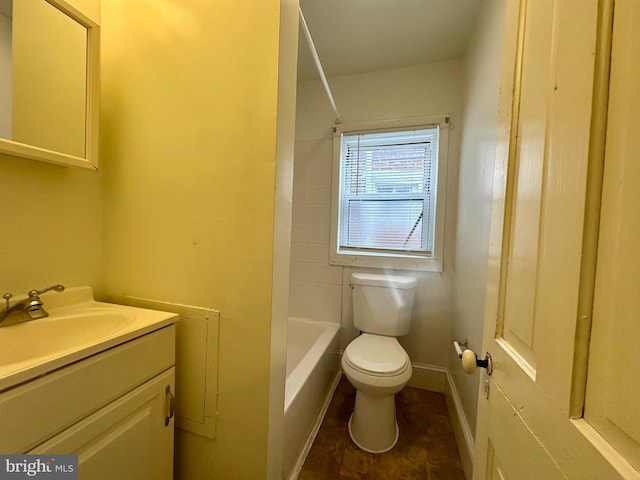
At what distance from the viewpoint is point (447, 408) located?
179 cm

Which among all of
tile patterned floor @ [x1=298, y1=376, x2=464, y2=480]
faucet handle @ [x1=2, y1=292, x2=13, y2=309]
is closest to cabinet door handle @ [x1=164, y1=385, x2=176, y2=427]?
faucet handle @ [x1=2, y1=292, x2=13, y2=309]

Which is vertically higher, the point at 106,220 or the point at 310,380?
the point at 106,220

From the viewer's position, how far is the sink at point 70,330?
652 millimetres

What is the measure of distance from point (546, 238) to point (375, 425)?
→ 147cm

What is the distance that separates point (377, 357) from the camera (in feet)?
5.09

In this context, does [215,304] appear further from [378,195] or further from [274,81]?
[378,195]

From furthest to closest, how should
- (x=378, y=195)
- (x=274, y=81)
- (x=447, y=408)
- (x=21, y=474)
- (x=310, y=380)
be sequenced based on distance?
(x=378, y=195)
(x=447, y=408)
(x=310, y=380)
(x=274, y=81)
(x=21, y=474)

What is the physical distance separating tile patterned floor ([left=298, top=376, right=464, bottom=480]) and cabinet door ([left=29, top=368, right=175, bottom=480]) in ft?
2.42

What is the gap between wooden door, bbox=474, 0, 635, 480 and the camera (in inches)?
14.1

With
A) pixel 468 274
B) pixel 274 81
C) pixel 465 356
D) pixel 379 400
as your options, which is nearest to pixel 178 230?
pixel 274 81

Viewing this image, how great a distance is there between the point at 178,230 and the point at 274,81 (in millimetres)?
647

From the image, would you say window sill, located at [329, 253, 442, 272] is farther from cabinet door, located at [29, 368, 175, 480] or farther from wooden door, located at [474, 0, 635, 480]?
cabinet door, located at [29, 368, 175, 480]

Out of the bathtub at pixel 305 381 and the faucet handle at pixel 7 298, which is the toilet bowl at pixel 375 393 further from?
the faucet handle at pixel 7 298

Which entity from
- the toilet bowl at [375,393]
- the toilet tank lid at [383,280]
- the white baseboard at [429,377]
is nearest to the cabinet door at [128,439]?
the toilet bowl at [375,393]
